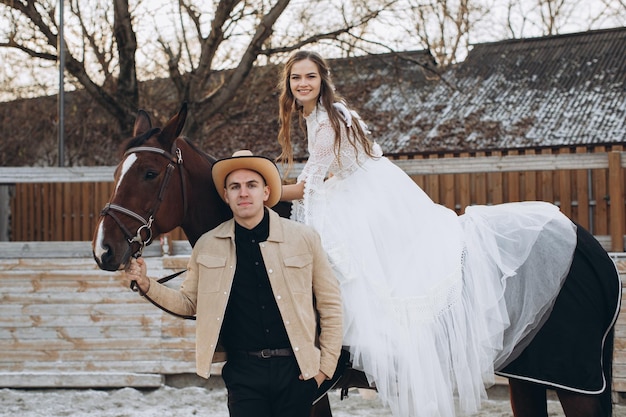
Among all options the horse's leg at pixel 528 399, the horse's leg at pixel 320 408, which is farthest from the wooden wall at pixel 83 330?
the horse's leg at pixel 528 399

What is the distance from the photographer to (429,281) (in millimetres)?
3104

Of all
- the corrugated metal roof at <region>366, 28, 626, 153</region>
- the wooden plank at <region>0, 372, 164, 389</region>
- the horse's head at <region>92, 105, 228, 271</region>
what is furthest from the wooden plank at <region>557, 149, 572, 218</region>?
the corrugated metal roof at <region>366, 28, 626, 153</region>

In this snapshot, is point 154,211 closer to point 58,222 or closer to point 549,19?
point 58,222

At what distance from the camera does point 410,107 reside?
16156 millimetres

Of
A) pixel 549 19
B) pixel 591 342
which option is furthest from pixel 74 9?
pixel 549 19

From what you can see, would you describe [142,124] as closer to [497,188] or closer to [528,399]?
[528,399]

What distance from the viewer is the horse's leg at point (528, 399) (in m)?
3.61

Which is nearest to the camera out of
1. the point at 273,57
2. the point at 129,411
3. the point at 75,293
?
the point at 129,411

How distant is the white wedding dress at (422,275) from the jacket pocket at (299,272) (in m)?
0.35

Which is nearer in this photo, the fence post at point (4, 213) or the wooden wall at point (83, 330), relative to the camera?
the wooden wall at point (83, 330)

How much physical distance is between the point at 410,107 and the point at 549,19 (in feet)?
34.0

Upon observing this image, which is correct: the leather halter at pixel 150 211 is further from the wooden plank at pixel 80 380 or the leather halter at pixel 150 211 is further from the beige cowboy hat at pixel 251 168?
the wooden plank at pixel 80 380

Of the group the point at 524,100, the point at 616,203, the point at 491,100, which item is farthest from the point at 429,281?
the point at 491,100

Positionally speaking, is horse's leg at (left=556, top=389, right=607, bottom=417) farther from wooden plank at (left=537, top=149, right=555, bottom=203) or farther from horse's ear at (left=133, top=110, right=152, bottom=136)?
wooden plank at (left=537, top=149, right=555, bottom=203)
